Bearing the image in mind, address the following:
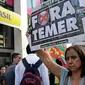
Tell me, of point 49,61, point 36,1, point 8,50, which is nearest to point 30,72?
point 49,61

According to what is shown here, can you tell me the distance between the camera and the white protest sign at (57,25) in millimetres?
2197

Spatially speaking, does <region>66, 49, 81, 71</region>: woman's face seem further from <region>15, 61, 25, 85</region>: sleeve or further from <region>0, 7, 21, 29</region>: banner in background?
<region>0, 7, 21, 29</region>: banner in background

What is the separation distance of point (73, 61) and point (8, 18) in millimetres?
6136

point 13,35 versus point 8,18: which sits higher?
point 8,18

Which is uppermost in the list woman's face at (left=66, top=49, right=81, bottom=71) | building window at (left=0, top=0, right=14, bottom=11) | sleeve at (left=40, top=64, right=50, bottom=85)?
building window at (left=0, top=0, right=14, bottom=11)

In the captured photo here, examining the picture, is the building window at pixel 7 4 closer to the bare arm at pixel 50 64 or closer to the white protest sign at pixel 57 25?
the bare arm at pixel 50 64

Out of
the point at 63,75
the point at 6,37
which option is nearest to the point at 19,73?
the point at 63,75

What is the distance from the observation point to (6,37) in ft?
31.3

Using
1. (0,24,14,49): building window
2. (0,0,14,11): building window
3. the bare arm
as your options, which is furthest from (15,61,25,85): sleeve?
(0,0,14,11): building window

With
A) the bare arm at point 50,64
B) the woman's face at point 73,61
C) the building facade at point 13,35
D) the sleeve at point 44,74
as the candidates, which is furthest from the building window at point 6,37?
the woman's face at point 73,61

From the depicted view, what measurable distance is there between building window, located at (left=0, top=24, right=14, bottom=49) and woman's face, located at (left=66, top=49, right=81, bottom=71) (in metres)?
6.96

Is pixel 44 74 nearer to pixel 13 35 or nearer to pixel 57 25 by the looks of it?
pixel 57 25

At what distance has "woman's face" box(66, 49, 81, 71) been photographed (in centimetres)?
230

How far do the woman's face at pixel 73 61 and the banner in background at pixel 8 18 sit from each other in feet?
18.8
